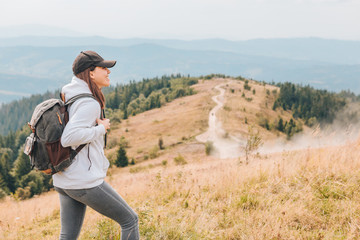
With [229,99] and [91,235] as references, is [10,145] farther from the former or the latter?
[91,235]

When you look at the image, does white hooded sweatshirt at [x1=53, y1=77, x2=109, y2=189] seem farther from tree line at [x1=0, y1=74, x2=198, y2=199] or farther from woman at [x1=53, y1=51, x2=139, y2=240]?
tree line at [x1=0, y1=74, x2=198, y2=199]

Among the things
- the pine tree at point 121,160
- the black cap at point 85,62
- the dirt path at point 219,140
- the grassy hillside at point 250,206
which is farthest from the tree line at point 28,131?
the dirt path at point 219,140

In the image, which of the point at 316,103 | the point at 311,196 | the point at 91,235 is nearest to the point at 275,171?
the point at 311,196

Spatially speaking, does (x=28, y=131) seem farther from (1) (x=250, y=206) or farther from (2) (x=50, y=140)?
(2) (x=50, y=140)

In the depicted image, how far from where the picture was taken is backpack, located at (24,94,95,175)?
255 cm

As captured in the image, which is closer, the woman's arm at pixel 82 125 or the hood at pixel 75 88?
the woman's arm at pixel 82 125

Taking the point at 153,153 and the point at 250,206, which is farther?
the point at 153,153

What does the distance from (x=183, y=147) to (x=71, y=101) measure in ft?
141

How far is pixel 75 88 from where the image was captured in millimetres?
2760

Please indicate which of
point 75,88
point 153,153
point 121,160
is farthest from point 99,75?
point 153,153

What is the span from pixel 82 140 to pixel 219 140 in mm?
42594

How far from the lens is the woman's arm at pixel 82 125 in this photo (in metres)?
2.52

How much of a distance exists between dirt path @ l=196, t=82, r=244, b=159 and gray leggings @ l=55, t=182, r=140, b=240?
2891 cm

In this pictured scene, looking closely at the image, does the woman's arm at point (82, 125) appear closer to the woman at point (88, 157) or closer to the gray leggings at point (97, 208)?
the woman at point (88, 157)
